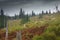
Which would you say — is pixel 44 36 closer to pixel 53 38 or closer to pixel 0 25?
pixel 53 38

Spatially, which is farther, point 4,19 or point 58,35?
point 4,19

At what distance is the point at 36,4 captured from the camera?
4566cm

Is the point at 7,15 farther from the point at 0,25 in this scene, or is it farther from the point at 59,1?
the point at 59,1

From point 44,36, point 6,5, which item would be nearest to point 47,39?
point 44,36

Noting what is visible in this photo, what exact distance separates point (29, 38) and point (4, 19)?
14347 mm

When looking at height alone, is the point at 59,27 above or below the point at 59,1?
below

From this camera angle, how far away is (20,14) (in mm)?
51375

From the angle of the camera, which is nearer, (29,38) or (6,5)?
(29,38)

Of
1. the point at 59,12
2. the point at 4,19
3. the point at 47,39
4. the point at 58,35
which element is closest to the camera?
the point at 47,39

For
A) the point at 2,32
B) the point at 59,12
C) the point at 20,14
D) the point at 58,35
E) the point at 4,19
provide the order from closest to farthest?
the point at 58,35 < the point at 2,32 < the point at 4,19 < the point at 59,12 < the point at 20,14

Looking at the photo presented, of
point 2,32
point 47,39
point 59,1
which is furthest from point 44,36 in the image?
point 59,1

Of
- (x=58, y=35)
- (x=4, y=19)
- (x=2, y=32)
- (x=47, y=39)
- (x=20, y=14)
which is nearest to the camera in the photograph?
(x=47, y=39)

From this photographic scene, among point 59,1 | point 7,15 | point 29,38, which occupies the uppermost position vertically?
point 59,1

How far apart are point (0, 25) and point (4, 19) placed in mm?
1707
